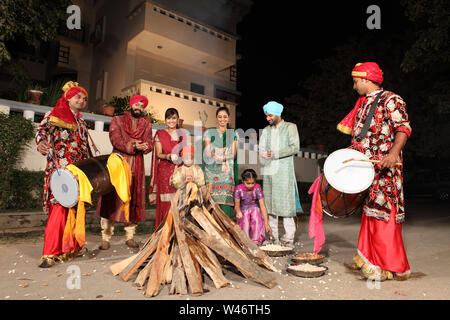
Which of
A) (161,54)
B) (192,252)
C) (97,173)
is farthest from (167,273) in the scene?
(161,54)

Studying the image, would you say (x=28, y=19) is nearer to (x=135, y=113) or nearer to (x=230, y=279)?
(x=135, y=113)

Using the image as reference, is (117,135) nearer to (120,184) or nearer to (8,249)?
(120,184)

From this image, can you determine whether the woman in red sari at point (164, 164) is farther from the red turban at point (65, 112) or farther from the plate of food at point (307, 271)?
the plate of food at point (307, 271)

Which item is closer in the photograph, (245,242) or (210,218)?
(210,218)

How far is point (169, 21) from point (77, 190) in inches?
483

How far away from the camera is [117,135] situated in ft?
14.6

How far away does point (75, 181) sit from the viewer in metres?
3.45

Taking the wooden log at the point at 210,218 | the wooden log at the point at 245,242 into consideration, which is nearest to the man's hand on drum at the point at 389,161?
the wooden log at the point at 245,242

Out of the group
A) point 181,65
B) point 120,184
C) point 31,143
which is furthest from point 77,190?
point 181,65

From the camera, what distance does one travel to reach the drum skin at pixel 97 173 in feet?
12.0

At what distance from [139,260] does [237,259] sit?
37.7 inches

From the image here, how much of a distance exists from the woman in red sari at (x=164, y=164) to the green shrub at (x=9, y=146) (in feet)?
9.75

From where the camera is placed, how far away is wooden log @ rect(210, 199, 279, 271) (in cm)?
341

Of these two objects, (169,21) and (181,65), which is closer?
(169,21)
